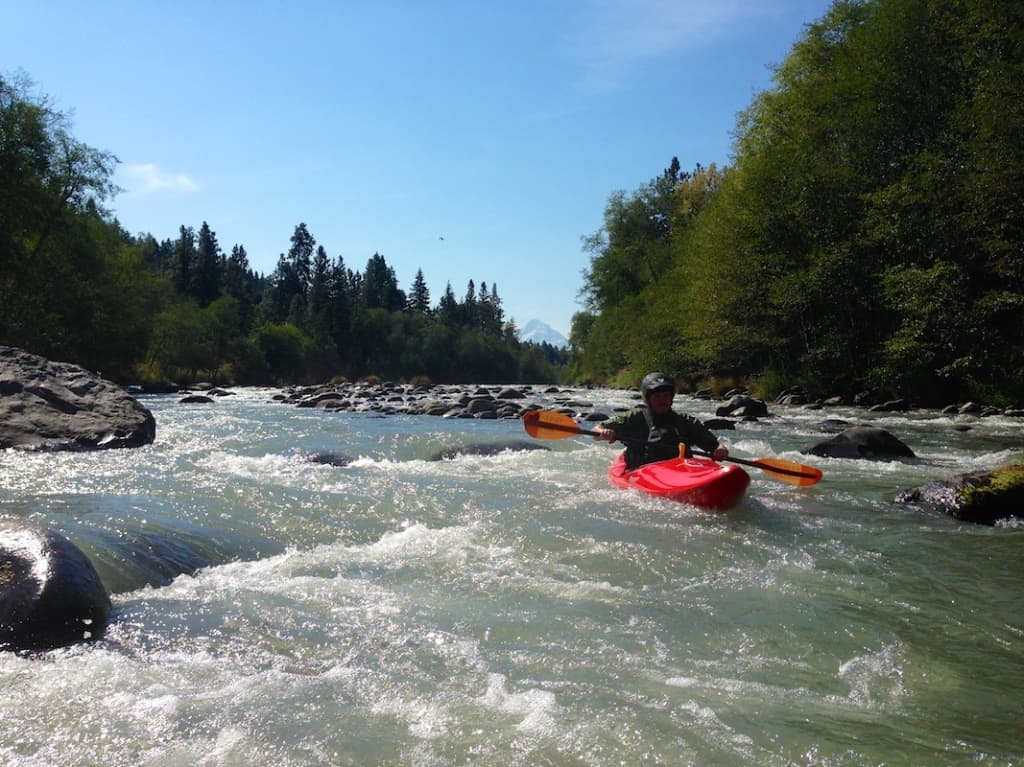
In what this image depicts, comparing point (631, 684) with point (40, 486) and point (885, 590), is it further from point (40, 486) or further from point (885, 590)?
point (40, 486)

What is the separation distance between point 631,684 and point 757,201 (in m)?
22.0

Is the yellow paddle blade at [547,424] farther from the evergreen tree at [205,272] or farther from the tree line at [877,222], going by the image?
the evergreen tree at [205,272]

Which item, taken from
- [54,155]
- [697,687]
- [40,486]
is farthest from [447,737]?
[54,155]

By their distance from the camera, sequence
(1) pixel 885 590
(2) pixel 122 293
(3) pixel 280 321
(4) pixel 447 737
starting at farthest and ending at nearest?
(3) pixel 280 321, (2) pixel 122 293, (1) pixel 885 590, (4) pixel 447 737

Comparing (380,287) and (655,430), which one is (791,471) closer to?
(655,430)

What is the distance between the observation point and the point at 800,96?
22.7 metres

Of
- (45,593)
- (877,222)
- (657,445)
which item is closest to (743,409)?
(877,222)

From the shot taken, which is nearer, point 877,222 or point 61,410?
point 61,410

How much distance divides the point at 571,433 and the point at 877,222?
13458mm

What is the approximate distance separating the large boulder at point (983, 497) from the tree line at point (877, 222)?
1049cm

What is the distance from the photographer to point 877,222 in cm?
1886

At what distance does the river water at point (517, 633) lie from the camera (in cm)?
256

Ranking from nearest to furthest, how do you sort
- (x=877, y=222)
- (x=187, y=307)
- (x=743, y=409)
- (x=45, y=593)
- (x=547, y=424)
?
(x=45, y=593)
(x=547, y=424)
(x=743, y=409)
(x=877, y=222)
(x=187, y=307)

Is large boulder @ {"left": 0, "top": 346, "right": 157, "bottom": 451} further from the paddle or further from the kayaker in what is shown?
the kayaker
